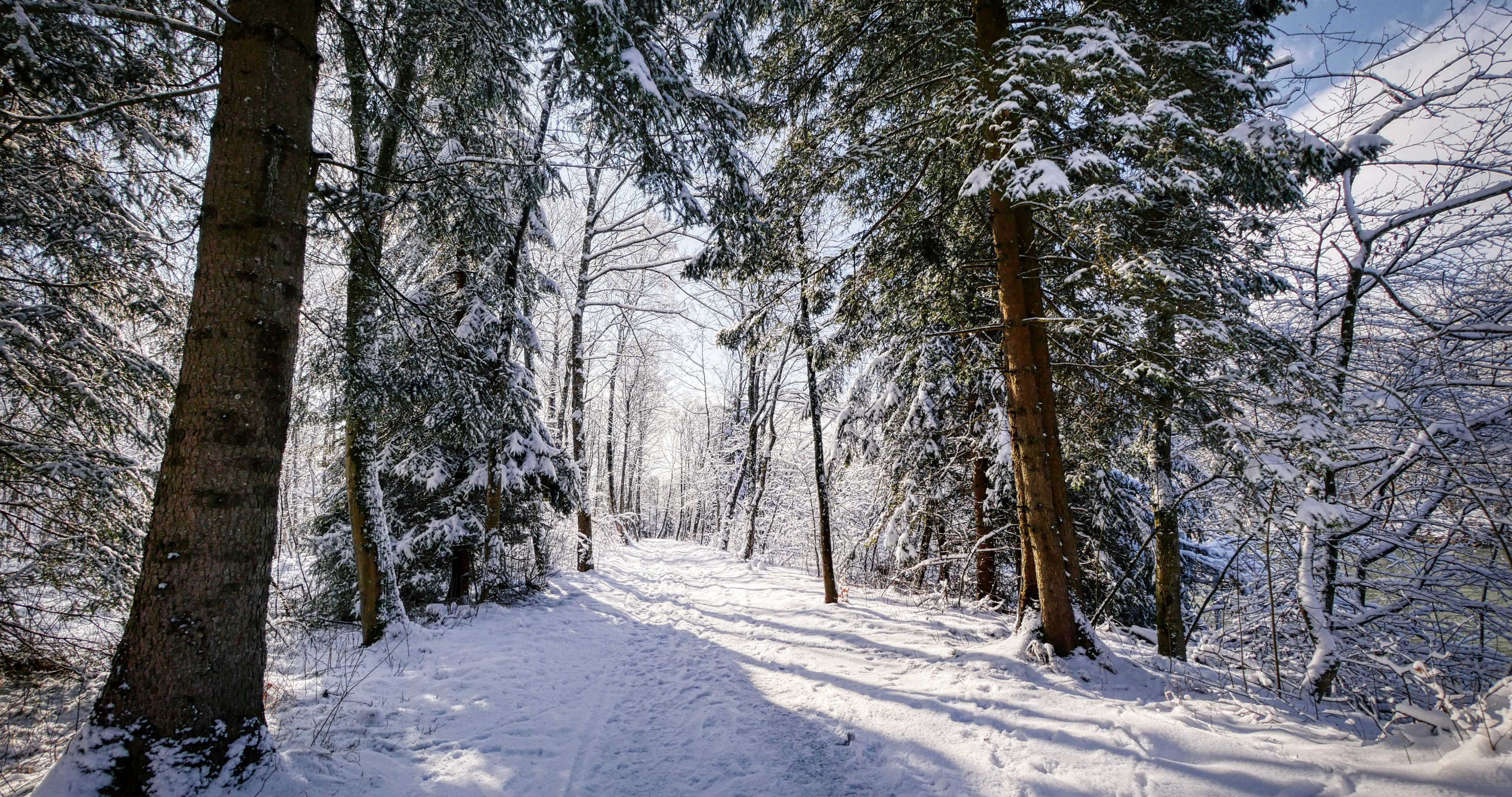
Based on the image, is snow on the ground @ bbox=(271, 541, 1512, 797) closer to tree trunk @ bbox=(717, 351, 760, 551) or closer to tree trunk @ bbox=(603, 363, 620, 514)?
tree trunk @ bbox=(717, 351, 760, 551)

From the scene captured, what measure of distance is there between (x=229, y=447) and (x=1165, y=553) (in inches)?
365

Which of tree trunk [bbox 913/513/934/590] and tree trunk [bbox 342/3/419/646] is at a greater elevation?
tree trunk [bbox 342/3/419/646]

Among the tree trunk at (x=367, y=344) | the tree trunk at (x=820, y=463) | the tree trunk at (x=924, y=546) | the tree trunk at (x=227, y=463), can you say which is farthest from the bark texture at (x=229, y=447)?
the tree trunk at (x=924, y=546)

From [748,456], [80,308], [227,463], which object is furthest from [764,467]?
[227,463]

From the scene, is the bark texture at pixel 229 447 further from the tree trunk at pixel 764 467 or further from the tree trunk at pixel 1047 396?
the tree trunk at pixel 764 467

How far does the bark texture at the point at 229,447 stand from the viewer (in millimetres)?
2365

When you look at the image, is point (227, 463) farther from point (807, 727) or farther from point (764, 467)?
point (764, 467)

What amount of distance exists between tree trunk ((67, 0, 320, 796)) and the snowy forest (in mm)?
18

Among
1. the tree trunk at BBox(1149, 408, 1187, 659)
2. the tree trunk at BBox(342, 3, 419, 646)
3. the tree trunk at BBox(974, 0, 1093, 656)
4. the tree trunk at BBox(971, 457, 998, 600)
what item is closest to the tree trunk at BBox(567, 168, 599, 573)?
the tree trunk at BBox(342, 3, 419, 646)

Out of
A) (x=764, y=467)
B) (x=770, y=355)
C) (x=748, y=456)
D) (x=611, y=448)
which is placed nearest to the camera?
(x=770, y=355)

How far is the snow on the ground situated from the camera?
9.40ft

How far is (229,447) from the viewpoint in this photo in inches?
101

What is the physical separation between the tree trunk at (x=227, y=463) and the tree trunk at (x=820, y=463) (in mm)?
5981

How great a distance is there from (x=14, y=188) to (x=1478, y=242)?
11.6 m
